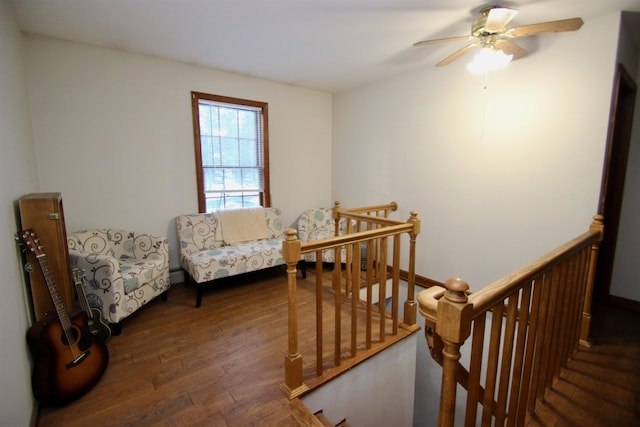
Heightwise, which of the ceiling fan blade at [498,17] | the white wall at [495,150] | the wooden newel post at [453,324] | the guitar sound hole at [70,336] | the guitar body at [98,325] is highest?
the ceiling fan blade at [498,17]

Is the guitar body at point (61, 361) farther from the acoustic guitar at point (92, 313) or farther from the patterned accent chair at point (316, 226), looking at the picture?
the patterned accent chair at point (316, 226)

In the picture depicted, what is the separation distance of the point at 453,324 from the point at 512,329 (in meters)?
0.48

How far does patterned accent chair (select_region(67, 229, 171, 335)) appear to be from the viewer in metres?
2.33

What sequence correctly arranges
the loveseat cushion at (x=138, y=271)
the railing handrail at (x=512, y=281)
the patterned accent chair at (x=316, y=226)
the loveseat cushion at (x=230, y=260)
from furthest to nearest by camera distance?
the patterned accent chair at (x=316, y=226), the loveseat cushion at (x=230, y=260), the loveseat cushion at (x=138, y=271), the railing handrail at (x=512, y=281)

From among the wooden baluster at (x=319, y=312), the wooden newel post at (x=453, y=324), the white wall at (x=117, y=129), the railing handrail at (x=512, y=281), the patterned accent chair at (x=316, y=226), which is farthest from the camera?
the patterned accent chair at (x=316, y=226)

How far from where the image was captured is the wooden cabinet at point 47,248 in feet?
5.93

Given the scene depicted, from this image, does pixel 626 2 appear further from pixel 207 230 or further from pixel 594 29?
pixel 207 230

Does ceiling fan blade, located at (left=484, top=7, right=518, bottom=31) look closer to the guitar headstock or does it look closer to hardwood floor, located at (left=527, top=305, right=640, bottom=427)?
hardwood floor, located at (left=527, top=305, right=640, bottom=427)

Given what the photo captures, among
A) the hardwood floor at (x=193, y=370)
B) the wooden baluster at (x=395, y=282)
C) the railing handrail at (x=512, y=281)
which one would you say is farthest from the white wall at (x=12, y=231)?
the wooden baluster at (x=395, y=282)

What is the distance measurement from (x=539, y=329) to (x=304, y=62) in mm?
3174

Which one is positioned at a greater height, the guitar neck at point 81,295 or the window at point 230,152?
the window at point 230,152

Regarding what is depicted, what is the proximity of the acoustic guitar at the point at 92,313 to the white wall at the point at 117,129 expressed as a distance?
33.9 inches

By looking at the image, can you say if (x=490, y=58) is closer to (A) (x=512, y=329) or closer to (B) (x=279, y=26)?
(B) (x=279, y=26)

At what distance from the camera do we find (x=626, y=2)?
202cm
